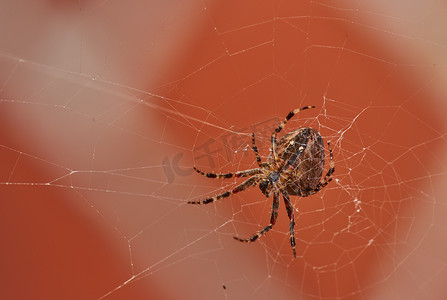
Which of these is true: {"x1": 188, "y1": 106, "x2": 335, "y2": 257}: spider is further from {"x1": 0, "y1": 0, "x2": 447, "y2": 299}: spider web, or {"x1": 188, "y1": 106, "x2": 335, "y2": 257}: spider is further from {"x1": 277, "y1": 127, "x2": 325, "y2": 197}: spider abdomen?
{"x1": 0, "y1": 0, "x2": 447, "y2": 299}: spider web

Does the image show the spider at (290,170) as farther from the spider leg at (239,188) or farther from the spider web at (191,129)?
the spider web at (191,129)

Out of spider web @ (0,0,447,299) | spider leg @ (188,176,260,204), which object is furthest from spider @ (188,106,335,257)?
spider web @ (0,0,447,299)

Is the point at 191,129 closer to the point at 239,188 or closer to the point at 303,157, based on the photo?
the point at 239,188

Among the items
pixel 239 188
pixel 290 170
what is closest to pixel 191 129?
pixel 239 188

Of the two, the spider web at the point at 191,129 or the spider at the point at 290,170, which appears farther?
the spider web at the point at 191,129

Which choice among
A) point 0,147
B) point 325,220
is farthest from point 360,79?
point 0,147

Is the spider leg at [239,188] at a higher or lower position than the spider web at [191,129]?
lower

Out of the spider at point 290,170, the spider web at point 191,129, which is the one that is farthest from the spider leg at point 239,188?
the spider web at point 191,129
